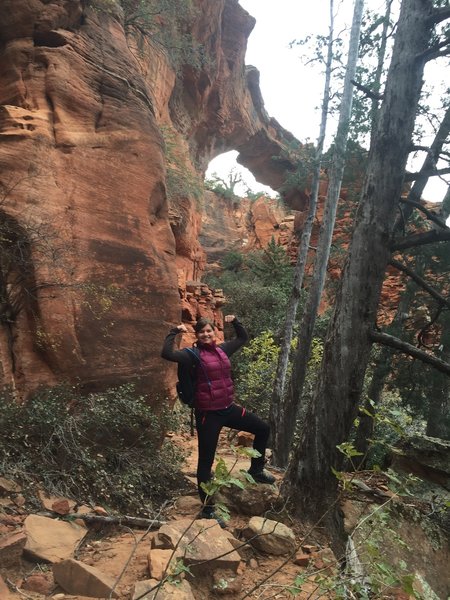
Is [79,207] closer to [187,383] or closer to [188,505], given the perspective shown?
[187,383]

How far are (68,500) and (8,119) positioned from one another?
5.09m

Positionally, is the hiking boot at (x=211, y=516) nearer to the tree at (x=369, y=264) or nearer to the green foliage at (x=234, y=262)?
the tree at (x=369, y=264)

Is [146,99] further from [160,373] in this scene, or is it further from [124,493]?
[124,493]

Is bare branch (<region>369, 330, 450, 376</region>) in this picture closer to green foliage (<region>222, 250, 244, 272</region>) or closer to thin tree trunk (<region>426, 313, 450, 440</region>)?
thin tree trunk (<region>426, 313, 450, 440</region>)

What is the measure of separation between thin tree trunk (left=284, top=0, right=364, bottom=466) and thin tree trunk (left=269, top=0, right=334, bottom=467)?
339 millimetres

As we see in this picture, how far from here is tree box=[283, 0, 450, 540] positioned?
15.3 feet

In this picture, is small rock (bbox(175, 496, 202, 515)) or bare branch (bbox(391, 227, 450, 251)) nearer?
small rock (bbox(175, 496, 202, 515))

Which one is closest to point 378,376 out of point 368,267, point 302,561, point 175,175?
point 368,267

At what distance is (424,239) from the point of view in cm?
456

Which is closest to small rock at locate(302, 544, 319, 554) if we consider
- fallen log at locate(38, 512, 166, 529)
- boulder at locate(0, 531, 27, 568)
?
fallen log at locate(38, 512, 166, 529)

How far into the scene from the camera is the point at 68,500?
3.84 m

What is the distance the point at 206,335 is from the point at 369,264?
199cm

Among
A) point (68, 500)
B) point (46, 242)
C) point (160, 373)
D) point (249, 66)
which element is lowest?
point (68, 500)

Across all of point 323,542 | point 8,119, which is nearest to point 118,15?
point 8,119
